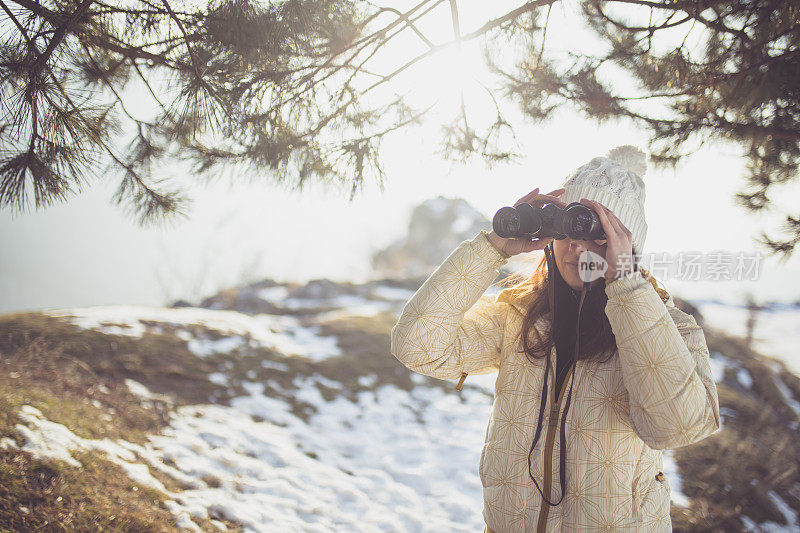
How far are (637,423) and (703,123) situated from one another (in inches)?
55.9

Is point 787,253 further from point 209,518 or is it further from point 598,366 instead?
point 209,518

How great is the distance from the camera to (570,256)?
1173mm

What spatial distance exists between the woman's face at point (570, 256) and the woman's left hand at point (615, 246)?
0.22ft

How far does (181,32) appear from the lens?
1.49 metres

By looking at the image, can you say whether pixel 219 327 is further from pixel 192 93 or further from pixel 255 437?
pixel 192 93

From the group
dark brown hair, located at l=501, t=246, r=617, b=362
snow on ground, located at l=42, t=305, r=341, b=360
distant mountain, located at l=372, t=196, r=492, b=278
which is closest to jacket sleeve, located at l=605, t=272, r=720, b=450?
dark brown hair, located at l=501, t=246, r=617, b=362

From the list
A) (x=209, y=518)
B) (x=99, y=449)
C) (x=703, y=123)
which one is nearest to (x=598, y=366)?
(x=703, y=123)

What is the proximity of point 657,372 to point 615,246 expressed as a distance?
0.97 feet

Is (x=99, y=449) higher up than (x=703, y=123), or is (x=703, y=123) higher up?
(x=703, y=123)

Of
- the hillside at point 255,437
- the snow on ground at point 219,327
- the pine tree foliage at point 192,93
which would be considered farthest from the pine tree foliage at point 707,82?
the snow on ground at point 219,327

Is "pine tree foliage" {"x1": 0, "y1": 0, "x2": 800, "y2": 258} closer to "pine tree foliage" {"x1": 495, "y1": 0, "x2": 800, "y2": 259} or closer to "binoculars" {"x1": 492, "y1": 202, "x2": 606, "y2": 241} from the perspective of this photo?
"pine tree foliage" {"x1": 495, "y1": 0, "x2": 800, "y2": 259}

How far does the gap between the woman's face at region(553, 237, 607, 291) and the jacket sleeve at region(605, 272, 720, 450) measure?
0.15 metres

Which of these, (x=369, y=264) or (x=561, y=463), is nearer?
(x=561, y=463)

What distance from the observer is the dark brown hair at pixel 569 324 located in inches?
43.4
